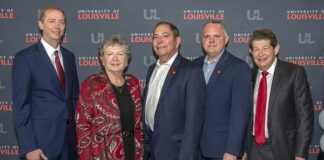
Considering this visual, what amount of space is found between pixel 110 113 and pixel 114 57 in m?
0.43

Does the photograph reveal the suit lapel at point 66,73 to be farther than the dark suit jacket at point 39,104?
Yes

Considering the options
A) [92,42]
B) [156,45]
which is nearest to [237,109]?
[156,45]

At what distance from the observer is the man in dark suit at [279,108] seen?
9.31 ft

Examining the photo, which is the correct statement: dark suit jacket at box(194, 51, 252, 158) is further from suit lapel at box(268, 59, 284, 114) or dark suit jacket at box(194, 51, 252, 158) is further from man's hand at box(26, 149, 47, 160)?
man's hand at box(26, 149, 47, 160)

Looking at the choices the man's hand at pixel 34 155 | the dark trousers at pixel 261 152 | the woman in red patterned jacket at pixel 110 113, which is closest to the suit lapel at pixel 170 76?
the woman in red patterned jacket at pixel 110 113

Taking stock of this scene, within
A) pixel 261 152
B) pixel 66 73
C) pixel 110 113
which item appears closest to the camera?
pixel 110 113

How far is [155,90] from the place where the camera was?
2.88 meters

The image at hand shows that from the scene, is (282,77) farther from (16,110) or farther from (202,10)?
(16,110)

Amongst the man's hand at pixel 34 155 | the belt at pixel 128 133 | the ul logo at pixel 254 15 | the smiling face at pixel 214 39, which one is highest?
the ul logo at pixel 254 15

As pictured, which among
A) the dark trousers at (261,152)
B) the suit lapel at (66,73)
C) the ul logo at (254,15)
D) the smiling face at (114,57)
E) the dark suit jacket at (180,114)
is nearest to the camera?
the dark suit jacket at (180,114)

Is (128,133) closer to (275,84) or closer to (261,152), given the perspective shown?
(261,152)

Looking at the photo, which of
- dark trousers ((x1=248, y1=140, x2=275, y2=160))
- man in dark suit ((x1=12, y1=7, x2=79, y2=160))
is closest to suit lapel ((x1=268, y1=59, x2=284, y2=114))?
dark trousers ((x1=248, y1=140, x2=275, y2=160))

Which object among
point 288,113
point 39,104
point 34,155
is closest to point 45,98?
point 39,104

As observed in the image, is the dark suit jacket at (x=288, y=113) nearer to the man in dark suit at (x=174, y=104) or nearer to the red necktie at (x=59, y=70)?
the man in dark suit at (x=174, y=104)
